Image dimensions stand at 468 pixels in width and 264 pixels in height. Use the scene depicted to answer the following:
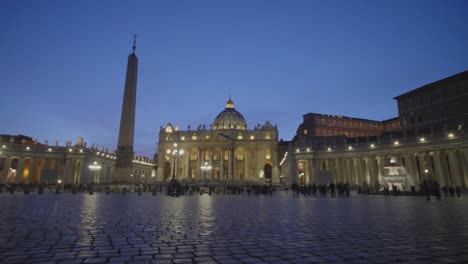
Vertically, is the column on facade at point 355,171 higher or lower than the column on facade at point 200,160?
lower

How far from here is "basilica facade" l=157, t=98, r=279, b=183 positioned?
3548 inches

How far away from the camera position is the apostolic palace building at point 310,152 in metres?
32.0

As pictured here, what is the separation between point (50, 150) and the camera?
6016cm

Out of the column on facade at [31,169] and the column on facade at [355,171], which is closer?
the column on facade at [355,171]

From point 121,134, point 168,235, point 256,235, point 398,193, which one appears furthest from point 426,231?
point 121,134

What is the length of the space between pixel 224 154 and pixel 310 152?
42.4 meters

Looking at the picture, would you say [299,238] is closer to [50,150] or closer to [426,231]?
[426,231]

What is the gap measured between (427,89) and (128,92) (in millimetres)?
50100

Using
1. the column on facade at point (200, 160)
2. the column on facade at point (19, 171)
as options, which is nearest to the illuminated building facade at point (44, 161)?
the column on facade at point (19, 171)

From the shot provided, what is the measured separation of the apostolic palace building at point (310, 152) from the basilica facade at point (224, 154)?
0.32 meters

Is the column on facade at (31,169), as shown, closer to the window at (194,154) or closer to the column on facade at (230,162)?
the window at (194,154)

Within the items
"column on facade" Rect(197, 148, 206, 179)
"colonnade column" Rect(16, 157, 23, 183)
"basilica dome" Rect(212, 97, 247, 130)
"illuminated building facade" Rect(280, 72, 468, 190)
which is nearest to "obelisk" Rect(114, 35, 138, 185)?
"illuminated building facade" Rect(280, 72, 468, 190)

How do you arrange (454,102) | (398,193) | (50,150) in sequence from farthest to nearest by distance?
(50,150) → (454,102) → (398,193)

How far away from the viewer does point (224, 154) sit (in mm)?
92438
